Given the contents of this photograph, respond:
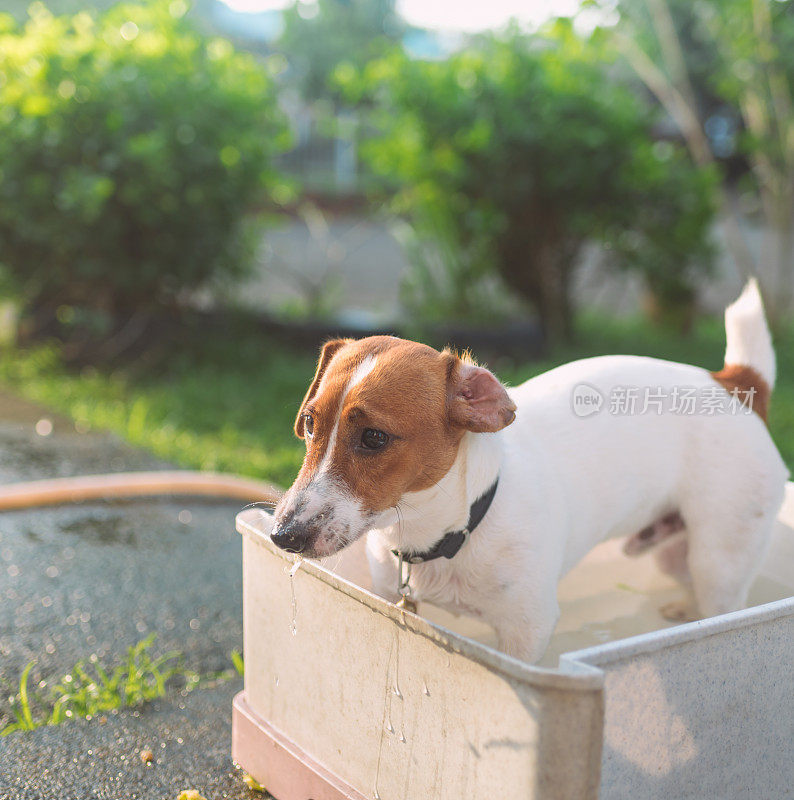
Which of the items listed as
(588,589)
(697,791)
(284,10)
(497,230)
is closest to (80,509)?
(588,589)

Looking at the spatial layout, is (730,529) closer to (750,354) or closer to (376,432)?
(750,354)

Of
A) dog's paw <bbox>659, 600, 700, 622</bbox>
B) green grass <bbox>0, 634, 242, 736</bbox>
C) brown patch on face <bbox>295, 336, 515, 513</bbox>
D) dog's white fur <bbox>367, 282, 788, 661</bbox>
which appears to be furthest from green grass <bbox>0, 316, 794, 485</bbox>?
brown patch on face <bbox>295, 336, 515, 513</bbox>

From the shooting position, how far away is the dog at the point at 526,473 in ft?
6.03

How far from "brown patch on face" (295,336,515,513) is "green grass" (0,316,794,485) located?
117 inches

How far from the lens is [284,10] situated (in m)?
22.0

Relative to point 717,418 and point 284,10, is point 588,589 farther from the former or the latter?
point 284,10

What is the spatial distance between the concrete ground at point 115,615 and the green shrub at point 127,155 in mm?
1914

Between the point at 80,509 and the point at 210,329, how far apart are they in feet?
12.2

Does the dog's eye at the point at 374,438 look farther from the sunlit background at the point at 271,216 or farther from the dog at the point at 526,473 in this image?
the sunlit background at the point at 271,216

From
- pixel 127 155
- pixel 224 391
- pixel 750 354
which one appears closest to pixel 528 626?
pixel 750 354

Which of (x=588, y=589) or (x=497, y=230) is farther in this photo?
(x=497, y=230)

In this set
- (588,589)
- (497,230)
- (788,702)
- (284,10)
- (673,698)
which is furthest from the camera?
(284,10)

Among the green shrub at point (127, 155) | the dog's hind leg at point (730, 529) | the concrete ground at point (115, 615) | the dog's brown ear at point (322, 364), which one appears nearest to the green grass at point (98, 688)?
the concrete ground at point (115, 615)

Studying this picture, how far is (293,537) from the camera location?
5.79 ft
